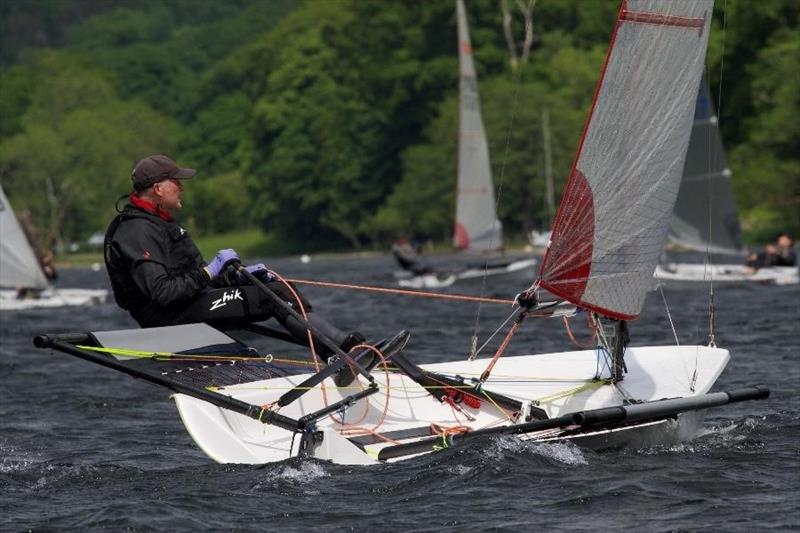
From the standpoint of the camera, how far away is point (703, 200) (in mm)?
32250

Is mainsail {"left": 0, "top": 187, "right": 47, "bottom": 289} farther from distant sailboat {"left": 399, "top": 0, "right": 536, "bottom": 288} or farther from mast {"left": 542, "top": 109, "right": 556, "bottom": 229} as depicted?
mast {"left": 542, "top": 109, "right": 556, "bottom": 229}

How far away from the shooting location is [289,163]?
86.3 meters

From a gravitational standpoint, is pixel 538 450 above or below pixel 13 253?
above

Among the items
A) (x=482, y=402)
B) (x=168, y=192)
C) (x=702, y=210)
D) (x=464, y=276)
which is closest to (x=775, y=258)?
(x=702, y=210)

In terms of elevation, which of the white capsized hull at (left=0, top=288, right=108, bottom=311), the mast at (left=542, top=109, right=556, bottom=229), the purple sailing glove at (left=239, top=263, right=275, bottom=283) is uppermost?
the purple sailing glove at (left=239, top=263, right=275, bottom=283)

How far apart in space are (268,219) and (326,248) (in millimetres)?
3645

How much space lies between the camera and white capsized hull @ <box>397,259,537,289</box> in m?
36.3

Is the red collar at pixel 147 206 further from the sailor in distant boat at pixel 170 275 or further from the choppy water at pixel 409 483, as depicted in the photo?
the choppy water at pixel 409 483

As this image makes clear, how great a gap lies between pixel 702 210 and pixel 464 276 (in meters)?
6.93

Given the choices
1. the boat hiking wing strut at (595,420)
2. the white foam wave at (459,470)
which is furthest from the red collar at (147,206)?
the white foam wave at (459,470)

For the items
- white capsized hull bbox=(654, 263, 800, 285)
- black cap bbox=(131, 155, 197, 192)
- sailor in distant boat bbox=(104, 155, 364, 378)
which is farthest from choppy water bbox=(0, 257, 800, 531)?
white capsized hull bbox=(654, 263, 800, 285)

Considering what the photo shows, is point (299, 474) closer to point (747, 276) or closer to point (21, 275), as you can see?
point (747, 276)

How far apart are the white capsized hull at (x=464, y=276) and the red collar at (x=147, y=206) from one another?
25220 mm

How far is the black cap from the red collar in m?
0.07
